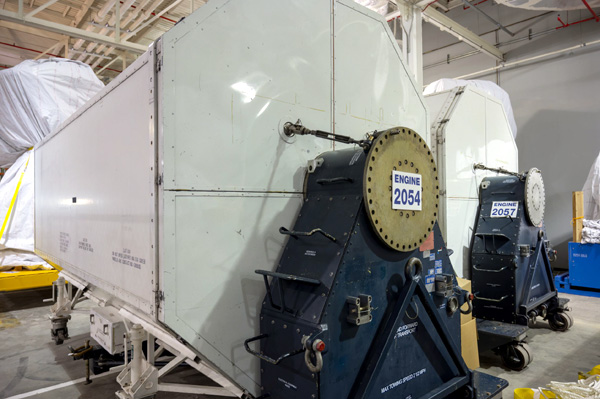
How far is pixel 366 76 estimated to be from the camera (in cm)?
264

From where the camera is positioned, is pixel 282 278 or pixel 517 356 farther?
pixel 517 356

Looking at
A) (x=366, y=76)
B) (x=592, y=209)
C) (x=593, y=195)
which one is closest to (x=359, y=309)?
(x=366, y=76)

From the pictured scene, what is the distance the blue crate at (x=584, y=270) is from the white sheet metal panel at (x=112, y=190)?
284 inches

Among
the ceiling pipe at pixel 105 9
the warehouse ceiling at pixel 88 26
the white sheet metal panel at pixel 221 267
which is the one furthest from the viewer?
the ceiling pipe at pixel 105 9

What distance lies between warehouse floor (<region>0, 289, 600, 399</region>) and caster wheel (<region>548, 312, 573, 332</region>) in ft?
0.27

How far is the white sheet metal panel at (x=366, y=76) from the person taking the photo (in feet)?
8.13

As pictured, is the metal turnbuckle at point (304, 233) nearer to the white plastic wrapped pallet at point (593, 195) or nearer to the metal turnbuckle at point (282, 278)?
the metal turnbuckle at point (282, 278)

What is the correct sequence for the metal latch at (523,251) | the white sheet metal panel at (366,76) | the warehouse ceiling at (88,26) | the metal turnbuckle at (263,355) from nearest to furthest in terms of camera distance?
the metal turnbuckle at (263,355) < the white sheet metal panel at (366,76) < the metal latch at (523,251) < the warehouse ceiling at (88,26)

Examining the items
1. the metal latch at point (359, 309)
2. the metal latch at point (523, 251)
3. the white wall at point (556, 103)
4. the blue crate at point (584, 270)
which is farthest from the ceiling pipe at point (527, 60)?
the metal latch at point (359, 309)

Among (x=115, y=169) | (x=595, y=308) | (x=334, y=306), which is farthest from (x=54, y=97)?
(x=595, y=308)

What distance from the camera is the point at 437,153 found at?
429 centimetres

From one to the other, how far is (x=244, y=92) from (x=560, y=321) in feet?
16.1

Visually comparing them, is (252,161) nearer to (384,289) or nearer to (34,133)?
(384,289)

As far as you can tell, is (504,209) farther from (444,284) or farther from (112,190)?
(112,190)
